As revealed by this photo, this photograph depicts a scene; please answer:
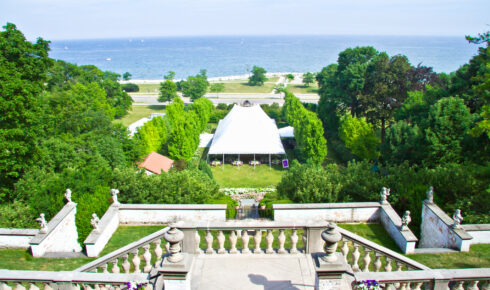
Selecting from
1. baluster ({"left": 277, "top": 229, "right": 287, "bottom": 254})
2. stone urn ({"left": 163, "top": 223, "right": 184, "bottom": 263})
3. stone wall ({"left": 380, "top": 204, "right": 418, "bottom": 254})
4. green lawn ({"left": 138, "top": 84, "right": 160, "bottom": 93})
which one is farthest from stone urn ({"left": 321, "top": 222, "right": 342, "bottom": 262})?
green lawn ({"left": 138, "top": 84, "right": 160, "bottom": 93})

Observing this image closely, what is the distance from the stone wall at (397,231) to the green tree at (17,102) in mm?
18116

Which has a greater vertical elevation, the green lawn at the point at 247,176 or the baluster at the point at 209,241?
the baluster at the point at 209,241

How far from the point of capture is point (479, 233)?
11664 mm

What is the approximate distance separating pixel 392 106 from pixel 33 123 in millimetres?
34523

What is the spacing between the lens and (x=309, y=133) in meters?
32.9

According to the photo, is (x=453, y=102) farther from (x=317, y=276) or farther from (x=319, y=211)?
(x=317, y=276)

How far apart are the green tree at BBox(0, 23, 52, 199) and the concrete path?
Result: 1514 centimetres

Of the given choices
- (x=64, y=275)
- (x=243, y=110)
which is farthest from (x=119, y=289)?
(x=243, y=110)

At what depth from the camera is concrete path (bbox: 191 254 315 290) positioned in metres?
7.55

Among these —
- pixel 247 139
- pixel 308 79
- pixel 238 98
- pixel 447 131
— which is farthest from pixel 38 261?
pixel 308 79

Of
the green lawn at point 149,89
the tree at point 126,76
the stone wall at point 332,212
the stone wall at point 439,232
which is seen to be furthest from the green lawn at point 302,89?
the stone wall at point 439,232

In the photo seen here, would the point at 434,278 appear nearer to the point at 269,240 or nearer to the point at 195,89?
the point at 269,240

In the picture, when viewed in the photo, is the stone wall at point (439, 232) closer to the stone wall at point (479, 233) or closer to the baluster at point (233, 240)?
the stone wall at point (479, 233)

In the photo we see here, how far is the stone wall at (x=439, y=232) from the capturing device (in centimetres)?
1115
